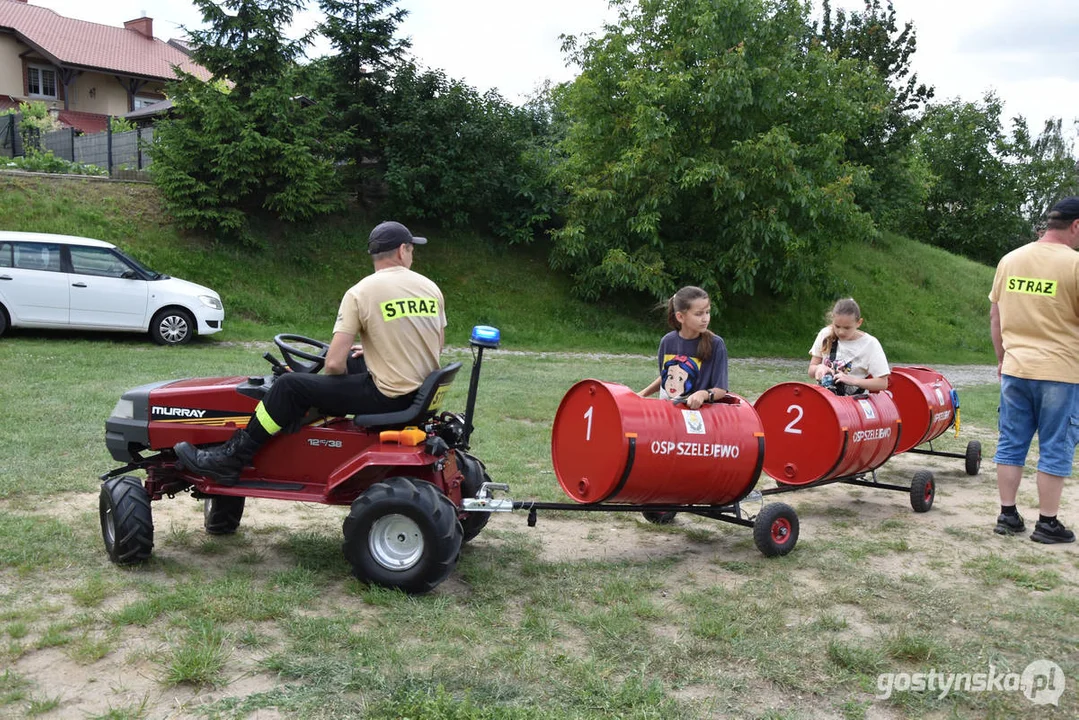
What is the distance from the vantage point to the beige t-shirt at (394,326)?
4.71 m

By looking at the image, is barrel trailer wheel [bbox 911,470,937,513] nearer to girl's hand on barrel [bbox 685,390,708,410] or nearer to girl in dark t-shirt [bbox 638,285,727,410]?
girl in dark t-shirt [bbox 638,285,727,410]

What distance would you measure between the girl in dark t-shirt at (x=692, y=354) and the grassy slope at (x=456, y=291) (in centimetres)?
1204

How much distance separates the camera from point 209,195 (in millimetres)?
19828

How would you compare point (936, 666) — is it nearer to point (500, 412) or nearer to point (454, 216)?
point (500, 412)

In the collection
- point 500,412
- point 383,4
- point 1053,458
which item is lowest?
point 500,412

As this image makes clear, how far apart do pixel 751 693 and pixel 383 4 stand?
856 inches

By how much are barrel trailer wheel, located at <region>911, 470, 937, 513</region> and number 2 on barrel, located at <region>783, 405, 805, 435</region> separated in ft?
3.39

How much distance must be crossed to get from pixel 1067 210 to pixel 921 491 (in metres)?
2.25

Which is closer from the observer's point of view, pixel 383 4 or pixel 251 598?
pixel 251 598

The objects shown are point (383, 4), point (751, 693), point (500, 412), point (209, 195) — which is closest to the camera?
point (751, 693)

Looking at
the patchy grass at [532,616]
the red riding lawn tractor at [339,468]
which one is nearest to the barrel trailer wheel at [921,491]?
the patchy grass at [532,616]

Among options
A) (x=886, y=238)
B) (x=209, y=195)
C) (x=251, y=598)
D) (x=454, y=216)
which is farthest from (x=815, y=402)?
(x=886, y=238)

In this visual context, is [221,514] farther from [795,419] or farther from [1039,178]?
[1039,178]

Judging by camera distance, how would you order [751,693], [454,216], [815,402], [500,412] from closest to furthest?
[751,693]
[815,402]
[500,412]
[454,216]
